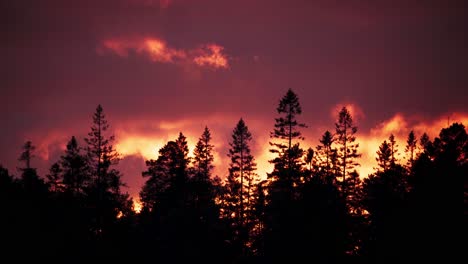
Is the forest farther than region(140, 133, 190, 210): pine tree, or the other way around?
region(140, 133, 190, 210): pine tree

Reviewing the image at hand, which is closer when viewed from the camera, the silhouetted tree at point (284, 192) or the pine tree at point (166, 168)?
the silhouetted tree at point (284, 192)

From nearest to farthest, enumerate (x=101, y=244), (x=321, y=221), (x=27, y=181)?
(x=321, y=221), (x=101, y=244), (x=27, y=181)

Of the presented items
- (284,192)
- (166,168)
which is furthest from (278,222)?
(166,168)

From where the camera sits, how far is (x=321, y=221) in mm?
36250

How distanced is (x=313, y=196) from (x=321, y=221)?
2217 mm

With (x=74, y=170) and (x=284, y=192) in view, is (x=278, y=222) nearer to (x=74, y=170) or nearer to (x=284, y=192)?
(x=284, y=192)

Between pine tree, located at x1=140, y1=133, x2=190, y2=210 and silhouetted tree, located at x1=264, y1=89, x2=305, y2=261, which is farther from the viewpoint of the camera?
pine tree, located at x1=140, y1=133, x2=190, y2=210

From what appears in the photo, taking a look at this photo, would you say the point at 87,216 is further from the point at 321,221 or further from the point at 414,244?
the point at 414,244

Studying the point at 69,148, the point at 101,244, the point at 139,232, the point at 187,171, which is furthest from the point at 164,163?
the point at 101,244

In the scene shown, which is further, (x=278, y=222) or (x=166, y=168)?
(x=166, y=168)

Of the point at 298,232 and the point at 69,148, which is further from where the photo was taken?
the point at 69,148

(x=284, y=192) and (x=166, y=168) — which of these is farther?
(x=166, y=168)

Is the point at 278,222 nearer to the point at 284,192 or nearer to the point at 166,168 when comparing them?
the point at 284,192

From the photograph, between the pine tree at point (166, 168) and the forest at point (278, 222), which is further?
the pine tree at point (166, 168)
